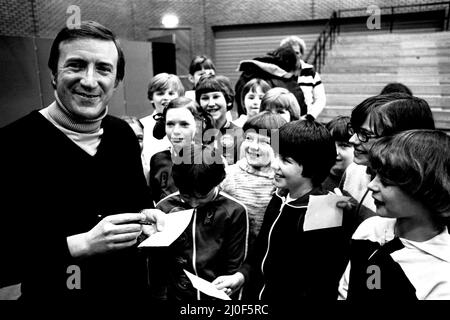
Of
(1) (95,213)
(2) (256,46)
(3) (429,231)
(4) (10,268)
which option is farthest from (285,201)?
(2) (256,46)

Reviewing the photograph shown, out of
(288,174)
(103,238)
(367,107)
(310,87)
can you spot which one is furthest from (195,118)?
(310,87)

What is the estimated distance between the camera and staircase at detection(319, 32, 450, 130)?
747 cm

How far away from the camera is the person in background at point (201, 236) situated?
1.85m

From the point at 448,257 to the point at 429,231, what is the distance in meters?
0.11

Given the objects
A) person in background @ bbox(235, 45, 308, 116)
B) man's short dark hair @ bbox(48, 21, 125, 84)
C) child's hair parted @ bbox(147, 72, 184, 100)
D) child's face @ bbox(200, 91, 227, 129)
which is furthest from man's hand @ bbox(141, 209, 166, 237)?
person in background @ bbox(235, 45, 308, 116)

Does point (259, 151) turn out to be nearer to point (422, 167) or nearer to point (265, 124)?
point (265, 124)

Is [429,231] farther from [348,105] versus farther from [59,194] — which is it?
[348,105]

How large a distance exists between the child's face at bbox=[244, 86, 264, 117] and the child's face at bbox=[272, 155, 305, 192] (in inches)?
56.1

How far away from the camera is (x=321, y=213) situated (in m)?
1.61

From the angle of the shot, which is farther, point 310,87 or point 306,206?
point 310,87

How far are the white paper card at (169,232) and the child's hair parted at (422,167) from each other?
0.79 metres

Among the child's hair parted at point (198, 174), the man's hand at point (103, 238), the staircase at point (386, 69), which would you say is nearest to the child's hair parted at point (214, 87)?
the child's hair parted at point (198, 174)

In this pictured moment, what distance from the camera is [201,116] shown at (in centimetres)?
276

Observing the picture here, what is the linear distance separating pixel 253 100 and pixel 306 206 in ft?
5.45
